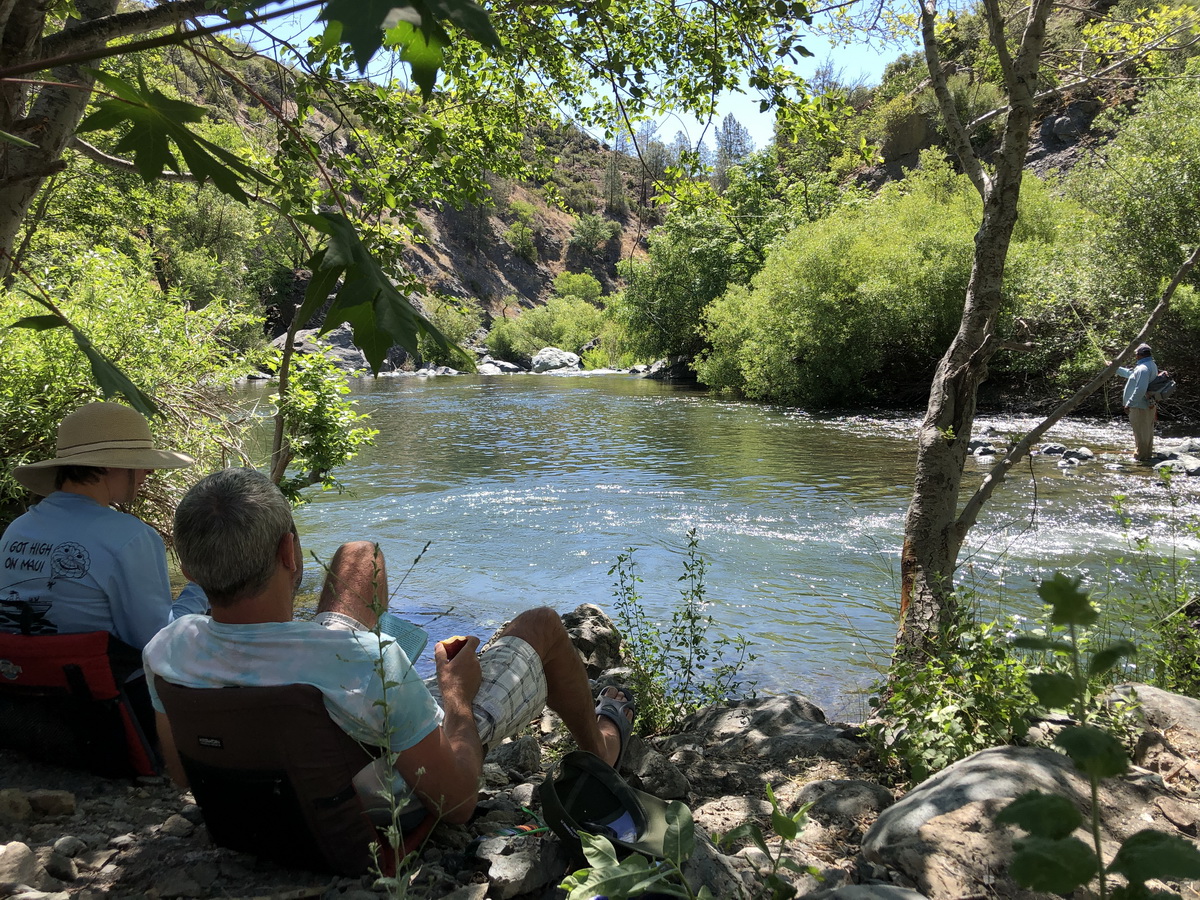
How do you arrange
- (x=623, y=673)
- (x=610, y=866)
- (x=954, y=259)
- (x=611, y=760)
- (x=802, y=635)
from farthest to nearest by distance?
(x=954, y=259)
(x=802, y=635)
(x=623, y=673)
(x=611, y=760)
(x=610, y=866)

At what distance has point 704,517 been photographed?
38.8ft

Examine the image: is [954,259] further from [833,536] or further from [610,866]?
[610,866]

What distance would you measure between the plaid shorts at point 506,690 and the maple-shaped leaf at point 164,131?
1.70 m

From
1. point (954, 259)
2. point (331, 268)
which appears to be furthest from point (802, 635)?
point (954, 259)

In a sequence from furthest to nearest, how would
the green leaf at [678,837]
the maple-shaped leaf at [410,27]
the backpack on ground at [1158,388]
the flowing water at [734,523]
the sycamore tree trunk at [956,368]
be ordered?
the backpack on ground at [1158,388]
the flowing water at [734,523]
the sycamore tree trunk at [956,368]
the green leaf at [678,837]
the maple-shaped leaf at [410,27]

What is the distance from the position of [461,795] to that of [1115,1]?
6544mm

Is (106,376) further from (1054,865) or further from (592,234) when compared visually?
(592,234)

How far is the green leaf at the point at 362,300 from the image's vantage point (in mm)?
1445

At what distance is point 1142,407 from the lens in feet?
46.0

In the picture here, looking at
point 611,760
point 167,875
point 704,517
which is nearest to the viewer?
point 167,875

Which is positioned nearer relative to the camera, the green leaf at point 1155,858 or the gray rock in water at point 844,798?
the green leaf at point 1155,858

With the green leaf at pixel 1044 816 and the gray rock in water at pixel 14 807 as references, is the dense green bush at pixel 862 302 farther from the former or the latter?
the green leaf at pixel 1044 816

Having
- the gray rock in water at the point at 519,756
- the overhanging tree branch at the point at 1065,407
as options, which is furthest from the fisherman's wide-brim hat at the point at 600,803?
the overhanging tree branch at the point at 1065,407

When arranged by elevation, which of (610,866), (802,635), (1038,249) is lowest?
(802,635)
